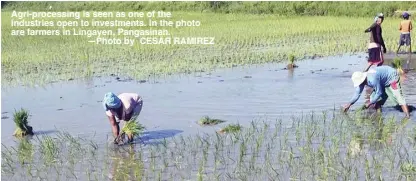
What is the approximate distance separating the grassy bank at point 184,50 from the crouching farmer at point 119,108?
16.5 ft

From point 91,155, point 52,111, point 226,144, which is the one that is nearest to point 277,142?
point 226,144

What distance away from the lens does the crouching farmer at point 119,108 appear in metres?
6.17

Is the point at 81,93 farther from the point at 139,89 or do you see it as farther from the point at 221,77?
the point at 221,77

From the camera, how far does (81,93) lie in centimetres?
1009

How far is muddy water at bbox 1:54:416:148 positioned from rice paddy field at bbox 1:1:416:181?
0.06 feet

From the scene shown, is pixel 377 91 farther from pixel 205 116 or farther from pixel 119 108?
pixel 119 108

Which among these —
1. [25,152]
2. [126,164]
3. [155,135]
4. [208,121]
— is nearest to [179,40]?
[208,121]

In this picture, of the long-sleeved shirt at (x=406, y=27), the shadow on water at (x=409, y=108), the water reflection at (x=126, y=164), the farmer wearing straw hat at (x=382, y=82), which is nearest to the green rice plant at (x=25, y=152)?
the water reflection at (x=126, y=164)

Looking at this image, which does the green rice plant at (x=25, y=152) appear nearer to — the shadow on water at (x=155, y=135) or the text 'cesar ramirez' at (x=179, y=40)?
the shadow on water at (x=155, y=135)

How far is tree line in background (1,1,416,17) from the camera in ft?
80.6

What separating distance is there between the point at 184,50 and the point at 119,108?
31.8 ft

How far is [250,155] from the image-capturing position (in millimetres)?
5707

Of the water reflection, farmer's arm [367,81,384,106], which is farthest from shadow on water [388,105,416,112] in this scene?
the water reflection

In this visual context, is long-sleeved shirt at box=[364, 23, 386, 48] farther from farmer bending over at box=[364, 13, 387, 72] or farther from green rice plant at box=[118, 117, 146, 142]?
green rice plant at box=[118, 117, 146, 142]
